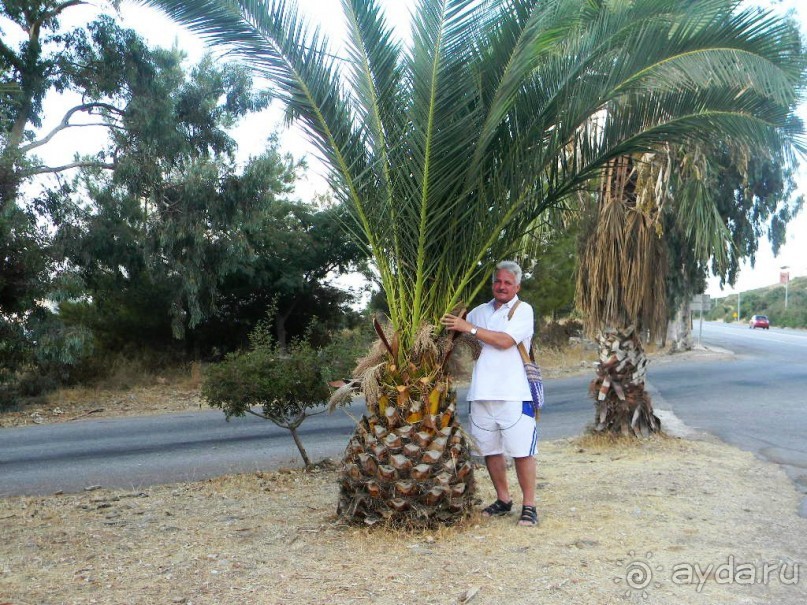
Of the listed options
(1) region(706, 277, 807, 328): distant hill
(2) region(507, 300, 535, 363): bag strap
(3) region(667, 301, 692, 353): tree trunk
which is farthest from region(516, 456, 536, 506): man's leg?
(1) region(706, 277, 807, 328): distant hill

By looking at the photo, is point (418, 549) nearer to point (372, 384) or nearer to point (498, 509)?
point (498, 509)

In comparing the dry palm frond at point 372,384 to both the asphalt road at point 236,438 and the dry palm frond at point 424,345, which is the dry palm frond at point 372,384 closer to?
the dry palm frond at point 424,345

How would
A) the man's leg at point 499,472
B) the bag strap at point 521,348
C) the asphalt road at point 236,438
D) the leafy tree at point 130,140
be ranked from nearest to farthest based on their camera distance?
1. the bag strap at point 521,348
2. the man's leg at point 499,472
3. the asphalt road at point 236,438
4. the leafy tree at point 130,140

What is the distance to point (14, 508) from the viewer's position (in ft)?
21.7

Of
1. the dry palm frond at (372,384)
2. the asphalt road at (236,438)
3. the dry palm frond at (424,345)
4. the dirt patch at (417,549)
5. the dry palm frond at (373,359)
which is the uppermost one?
the dry palm frond at (424,345)

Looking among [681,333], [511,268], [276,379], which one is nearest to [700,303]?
[681,333]

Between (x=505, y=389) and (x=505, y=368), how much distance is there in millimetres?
145

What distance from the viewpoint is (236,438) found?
1114 cm

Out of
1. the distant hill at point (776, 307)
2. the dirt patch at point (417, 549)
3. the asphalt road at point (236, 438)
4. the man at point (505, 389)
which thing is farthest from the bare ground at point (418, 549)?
the distant hill at point (776, 307)

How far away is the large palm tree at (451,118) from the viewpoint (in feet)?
16.9

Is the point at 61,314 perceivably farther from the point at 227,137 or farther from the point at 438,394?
the point at 438,394

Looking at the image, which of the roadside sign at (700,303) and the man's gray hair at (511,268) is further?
the roadside sign at (700,303)

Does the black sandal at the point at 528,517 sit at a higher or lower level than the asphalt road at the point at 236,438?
higher

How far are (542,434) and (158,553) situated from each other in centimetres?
700
